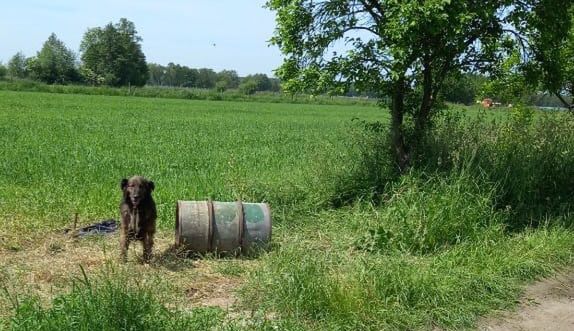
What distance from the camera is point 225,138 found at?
22359 mm

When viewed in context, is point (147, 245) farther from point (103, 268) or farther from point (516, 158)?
point (516, 158)

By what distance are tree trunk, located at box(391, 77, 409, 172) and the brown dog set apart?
170 inches

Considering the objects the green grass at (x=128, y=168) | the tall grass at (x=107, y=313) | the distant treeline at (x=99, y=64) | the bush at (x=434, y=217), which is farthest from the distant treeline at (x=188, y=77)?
the tall grass at (x=107, y=313)

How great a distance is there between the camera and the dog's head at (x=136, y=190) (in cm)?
637

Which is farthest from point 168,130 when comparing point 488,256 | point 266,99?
point 266,99

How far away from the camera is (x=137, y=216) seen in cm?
642

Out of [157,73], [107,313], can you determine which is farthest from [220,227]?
[157,73]

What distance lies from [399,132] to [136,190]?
4.68 metres

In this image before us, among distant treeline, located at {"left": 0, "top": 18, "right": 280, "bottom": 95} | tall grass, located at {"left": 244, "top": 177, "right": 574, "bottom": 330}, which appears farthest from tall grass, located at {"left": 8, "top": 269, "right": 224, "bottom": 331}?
distant treeline, located at {"left": 0, "top": 18, "right": 280, "bottom": 95}

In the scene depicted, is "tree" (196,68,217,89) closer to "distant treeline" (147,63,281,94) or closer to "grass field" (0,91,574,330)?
"distant treeline" (147,63,281,94)

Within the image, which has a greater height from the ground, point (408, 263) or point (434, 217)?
point (434, 217)

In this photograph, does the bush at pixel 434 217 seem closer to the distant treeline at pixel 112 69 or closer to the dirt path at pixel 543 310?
the dirt path at pixel 543 310

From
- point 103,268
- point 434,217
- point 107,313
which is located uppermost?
point 434,217

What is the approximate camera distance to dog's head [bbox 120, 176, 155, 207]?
6373mm
